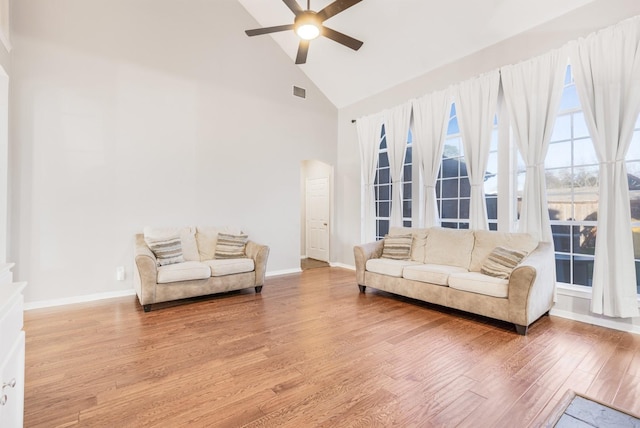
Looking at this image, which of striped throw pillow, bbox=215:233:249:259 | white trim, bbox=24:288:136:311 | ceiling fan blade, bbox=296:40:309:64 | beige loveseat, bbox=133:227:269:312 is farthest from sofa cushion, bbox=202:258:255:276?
ceiling fan blade, bbox=296:40:309:64

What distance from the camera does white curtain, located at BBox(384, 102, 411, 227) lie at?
17.4 feet

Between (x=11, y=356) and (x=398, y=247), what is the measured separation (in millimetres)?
4093

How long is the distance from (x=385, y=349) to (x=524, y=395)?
1017 millimetres

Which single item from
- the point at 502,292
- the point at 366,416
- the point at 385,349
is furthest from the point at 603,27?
the point at 366,416

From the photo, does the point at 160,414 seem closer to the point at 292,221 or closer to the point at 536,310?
the point at 536,310

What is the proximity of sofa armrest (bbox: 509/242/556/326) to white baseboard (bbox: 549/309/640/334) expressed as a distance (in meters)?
0.46

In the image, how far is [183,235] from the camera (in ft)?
15.0

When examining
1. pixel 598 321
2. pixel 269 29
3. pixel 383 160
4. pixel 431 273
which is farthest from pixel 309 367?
pixel 383 160

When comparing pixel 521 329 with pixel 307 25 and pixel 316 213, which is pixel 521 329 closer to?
pixel 307 25

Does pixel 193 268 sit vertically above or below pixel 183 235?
below

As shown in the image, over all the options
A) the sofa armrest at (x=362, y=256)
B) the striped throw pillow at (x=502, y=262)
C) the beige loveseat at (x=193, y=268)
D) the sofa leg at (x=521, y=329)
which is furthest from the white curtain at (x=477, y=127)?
the beige loveseat at (x=193, y=268)

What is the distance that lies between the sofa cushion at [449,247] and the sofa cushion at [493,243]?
0.26 ft

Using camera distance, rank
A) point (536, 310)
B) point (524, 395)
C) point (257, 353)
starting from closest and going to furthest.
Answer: point (524, 395) < point (257, 353) < point (536, 310)

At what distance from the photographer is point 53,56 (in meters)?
3.83
